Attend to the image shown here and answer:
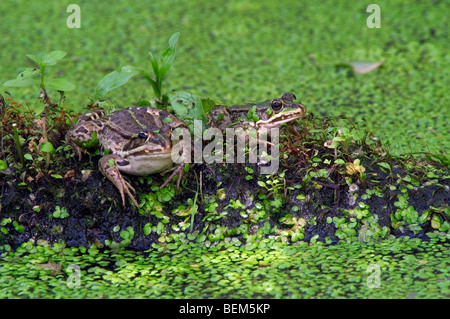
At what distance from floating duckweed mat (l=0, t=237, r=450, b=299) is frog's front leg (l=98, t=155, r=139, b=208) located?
0.35 metres

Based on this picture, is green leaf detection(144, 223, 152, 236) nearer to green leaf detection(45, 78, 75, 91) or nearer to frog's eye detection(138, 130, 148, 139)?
frog's eye detection(138, 130, 148, 139)

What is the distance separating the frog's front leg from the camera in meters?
3.52

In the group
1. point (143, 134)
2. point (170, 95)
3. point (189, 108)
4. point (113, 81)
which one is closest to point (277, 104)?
point (189, 108)

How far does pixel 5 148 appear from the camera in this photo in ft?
12.3

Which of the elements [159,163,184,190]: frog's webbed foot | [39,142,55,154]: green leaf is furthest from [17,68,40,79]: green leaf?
[159,163,184,190]: frog's webbed foot

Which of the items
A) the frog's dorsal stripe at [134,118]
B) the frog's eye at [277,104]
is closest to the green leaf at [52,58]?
the frog's dorsal stripe at [134,118]

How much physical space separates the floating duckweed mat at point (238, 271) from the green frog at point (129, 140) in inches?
16.5

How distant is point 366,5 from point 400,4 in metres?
0.34

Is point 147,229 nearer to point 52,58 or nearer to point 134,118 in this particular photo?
point 134,118

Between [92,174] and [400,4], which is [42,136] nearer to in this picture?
[92,174]

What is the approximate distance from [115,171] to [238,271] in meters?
0.88

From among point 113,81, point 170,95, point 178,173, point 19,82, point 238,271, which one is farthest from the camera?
point 170,95

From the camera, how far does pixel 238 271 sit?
3328mm

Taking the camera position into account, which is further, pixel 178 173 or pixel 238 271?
pixel 178 173
